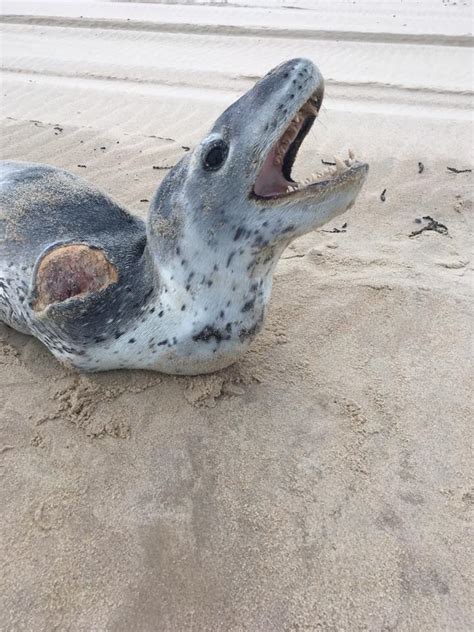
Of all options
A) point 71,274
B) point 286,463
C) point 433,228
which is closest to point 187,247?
point 71,274

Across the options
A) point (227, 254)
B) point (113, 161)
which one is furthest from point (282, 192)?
point (113, 161)

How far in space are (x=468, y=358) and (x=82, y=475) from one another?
169cm

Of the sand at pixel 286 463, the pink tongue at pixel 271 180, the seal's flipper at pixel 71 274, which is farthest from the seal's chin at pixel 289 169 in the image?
the sand at pixel 286 463

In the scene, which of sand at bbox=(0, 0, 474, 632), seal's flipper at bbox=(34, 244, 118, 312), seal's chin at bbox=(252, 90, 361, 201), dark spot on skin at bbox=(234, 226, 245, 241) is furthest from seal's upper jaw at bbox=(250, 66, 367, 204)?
sand at bbox=(0, 0, 474, 632)

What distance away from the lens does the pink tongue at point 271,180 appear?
2.07 meters

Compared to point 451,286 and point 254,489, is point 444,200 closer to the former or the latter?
point 451,286

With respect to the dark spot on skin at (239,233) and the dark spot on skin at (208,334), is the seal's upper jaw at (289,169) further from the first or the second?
the dark spot on skin at (208,334)

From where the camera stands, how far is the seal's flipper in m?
2.16

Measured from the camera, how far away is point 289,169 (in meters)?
2.18

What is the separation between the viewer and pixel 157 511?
75.4 inches

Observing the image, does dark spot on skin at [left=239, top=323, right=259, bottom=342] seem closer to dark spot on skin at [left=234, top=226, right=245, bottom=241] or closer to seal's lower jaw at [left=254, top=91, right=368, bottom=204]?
dark spot on skin at [left=234, top=226, right=245, bottom=241]

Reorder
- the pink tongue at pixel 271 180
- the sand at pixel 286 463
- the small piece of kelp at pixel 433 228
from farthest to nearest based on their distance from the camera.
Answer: the small piece of kelp at pixel 433 228, the pink tongue at pixel 271 180, the sand at pixel 286 463

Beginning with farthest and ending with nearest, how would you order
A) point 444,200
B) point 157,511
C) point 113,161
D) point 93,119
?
point 93,119, point 113,161, point 444,200, point 157,511

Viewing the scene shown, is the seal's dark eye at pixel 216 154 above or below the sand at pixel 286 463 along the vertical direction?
above
